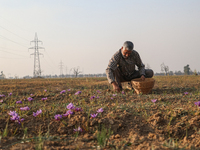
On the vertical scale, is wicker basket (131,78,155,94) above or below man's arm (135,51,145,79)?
below

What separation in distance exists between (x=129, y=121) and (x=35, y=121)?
3.90 ft

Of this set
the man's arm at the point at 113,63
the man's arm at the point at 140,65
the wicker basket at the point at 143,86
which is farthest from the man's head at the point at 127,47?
the wicker basket at the point at 143,86

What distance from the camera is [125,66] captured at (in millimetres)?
5289

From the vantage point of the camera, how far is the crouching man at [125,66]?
474 centimetres

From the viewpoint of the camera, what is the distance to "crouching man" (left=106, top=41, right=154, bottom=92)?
4.74 m

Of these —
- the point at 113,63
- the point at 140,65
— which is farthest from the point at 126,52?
the point at 140,65

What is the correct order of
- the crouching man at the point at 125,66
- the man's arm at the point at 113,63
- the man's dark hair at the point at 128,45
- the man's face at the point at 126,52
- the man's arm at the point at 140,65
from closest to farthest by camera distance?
the man's dark hair at the point at 128,45
the man's face at the point at 126,52
the crouching man at the point at 125,66
the man's arm at the point at 113,63
the man's arm at the point at 140,65

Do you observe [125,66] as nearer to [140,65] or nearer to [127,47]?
[140,65]

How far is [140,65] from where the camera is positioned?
5324mm

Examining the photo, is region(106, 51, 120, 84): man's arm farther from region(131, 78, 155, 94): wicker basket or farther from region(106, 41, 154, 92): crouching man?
region(131, 78, 155, 94): wicker basket

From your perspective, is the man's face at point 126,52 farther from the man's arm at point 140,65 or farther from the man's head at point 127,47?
the man's arm at point 140,65

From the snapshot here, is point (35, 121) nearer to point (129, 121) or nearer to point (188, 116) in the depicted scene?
point (129, 121)

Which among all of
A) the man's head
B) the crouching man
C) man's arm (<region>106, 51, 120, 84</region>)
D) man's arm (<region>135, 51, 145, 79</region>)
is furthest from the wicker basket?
the man's head

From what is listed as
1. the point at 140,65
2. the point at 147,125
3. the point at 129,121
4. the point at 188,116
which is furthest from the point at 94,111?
the point at 140,65
